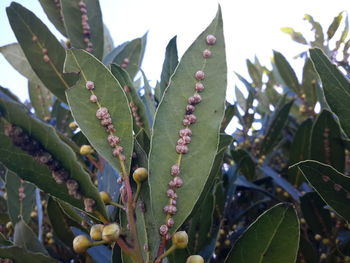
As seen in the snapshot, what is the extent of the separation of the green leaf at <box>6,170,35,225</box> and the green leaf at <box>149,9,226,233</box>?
0.67 metres

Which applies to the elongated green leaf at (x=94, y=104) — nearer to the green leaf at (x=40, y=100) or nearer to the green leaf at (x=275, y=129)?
the green leaf at (x=275, y=129)

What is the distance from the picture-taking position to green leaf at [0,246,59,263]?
1093 millimetres

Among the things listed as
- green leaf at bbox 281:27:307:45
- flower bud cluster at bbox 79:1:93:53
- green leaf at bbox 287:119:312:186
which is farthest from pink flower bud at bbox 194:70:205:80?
green leaf at bbox 281:27:307:45

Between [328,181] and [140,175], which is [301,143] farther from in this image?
[140,175]

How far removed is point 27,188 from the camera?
1591 millimetres

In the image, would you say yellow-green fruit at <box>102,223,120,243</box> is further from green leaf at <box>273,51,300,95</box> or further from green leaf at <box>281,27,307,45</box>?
green leaf at <box>281,27,307,45</box>

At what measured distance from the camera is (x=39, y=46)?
159 centimetres

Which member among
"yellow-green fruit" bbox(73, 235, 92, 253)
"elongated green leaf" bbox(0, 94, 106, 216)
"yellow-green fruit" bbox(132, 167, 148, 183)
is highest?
"elongated green leaf" bbox(0, 94, 106, 216)

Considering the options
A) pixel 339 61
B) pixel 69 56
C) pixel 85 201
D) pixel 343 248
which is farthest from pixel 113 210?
pixel 339 61

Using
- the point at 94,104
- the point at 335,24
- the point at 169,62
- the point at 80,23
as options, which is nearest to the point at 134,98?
the point at 169,62

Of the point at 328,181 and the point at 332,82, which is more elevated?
the point at 332,82

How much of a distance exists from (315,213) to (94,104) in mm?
1024

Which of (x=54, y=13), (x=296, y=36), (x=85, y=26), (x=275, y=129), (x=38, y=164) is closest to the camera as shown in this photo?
(x=38, y=164)

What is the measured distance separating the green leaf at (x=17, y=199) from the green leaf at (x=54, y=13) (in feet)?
2.06
